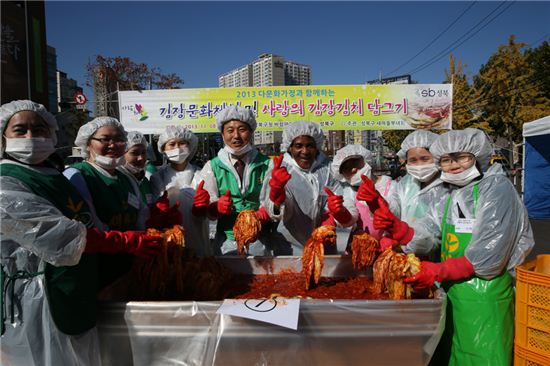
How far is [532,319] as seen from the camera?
1915mm

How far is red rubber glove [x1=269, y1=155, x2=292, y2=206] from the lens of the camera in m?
2.63

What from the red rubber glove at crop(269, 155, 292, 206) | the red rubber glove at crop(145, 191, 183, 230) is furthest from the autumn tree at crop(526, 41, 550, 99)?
the red rubber glove at crop(145, 191, 183, 230)

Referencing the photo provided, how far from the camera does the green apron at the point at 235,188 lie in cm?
340

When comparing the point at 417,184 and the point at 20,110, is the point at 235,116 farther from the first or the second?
the point at 417,184

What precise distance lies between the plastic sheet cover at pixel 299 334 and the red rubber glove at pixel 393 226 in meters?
0.54

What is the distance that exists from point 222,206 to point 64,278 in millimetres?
1374

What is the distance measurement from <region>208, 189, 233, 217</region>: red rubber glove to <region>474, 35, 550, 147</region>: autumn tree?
774 inches

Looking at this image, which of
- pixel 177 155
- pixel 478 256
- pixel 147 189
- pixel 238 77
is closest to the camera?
pixel 478 256

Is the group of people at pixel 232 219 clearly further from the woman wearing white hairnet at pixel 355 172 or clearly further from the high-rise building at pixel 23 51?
the high-rise building at pixel 23 51

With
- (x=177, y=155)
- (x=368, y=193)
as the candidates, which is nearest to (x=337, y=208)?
(x=368, y=193)

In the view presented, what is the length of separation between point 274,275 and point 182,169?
2066 millimetres

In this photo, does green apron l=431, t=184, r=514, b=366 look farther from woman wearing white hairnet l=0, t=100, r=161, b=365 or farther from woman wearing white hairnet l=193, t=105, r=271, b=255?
woman wearing white hairnet l=0, t=100, r=161, b=365

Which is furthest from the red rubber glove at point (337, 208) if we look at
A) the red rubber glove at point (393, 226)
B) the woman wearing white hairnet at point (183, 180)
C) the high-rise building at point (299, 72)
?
the high-rise building at point (299, 72)

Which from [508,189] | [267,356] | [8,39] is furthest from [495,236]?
[8,39]
